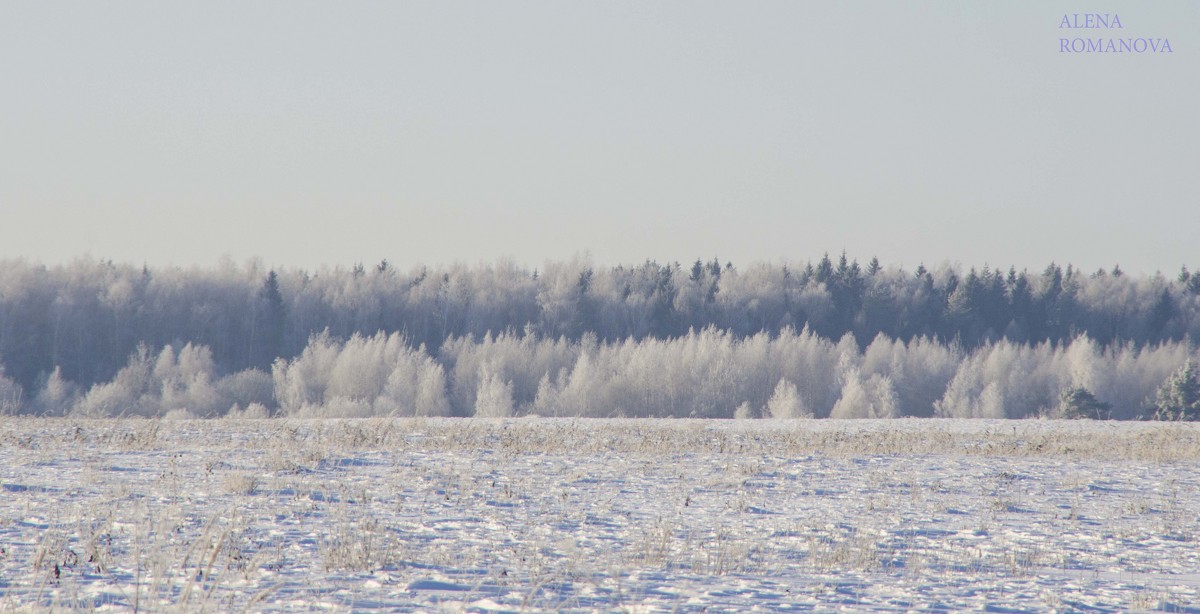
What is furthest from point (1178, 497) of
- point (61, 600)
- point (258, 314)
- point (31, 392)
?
point (258, 314)

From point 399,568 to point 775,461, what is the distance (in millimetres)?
9822

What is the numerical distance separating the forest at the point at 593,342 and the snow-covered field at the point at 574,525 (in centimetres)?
2546

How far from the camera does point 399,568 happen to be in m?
7.80

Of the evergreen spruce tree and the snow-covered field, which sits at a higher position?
the snow-covered field

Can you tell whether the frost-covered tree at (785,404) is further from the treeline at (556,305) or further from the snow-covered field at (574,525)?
the snow-covered field at (574,525)

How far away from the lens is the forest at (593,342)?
50.9 metres

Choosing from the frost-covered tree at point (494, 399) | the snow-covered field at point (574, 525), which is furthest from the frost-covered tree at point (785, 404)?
the snow-covered field at point (574, 525)

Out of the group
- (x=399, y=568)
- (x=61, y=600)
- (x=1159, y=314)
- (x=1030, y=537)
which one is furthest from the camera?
(x=1159, y=314)

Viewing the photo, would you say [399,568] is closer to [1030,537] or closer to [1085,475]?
[1030,537]

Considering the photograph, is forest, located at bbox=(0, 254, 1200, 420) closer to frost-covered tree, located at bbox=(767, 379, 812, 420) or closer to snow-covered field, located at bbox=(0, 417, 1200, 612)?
frost-covered tree, located at bbox=(767, 379, 812, 420)

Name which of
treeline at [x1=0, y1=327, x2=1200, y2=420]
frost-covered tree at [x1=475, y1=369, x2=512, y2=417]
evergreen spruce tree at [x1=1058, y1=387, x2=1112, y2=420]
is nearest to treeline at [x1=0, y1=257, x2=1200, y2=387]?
treeline at [x1=0, y1=327, x2=1200, y2=420]

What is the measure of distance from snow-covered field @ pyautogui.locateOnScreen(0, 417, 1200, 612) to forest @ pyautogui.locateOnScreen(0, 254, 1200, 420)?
25458mm

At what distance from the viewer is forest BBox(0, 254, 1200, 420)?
50.9 meters

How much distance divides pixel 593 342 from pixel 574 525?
4940 centimetres
